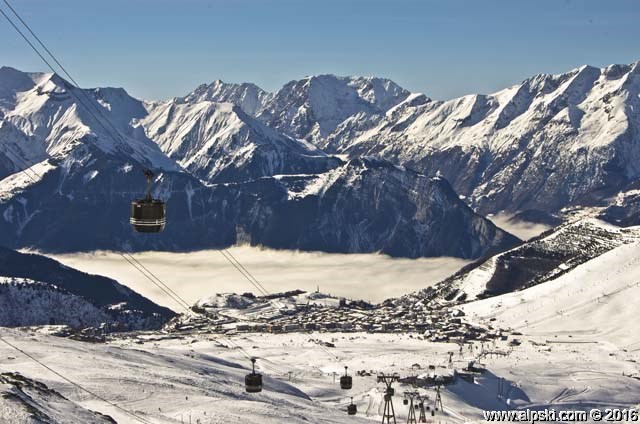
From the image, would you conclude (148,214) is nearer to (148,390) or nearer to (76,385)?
(76,385)

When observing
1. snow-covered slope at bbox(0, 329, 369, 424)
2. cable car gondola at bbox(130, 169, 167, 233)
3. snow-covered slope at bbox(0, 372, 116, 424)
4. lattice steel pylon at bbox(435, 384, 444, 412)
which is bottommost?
lattice steel pylon at bbox(435, 384, 444, 412)

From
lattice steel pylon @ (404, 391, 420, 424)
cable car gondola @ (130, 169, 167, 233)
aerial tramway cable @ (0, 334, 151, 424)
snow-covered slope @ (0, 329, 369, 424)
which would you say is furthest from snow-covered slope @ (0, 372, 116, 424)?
lattice steel pylon @ (404, 391, 420, 424)

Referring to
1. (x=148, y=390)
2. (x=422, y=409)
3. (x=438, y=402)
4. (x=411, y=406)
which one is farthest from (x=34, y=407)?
(x=438, y=402)

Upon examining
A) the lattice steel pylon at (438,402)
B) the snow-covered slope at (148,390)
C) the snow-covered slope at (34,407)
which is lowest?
the lattice steel pylon at (438,402)

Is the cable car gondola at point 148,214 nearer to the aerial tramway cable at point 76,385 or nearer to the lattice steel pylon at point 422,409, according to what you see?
the aerial tramway cable at point 76,385

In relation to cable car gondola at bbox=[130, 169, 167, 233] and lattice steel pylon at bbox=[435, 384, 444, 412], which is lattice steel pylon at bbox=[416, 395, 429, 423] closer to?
lattice steel pylon at bbox=[435, 384, 444, 412]

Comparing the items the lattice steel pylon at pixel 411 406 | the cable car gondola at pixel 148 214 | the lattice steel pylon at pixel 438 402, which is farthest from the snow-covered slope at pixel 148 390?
the cable car gondola at pixel 148 214

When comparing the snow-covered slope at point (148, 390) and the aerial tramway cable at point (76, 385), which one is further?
the snow-covered slope at point (148, 390)

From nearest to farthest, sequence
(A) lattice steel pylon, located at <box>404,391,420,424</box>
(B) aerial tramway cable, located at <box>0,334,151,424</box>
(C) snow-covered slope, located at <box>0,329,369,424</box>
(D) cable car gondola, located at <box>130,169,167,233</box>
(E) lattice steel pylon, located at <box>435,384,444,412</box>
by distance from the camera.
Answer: (D) cable car gondola, located at <box>130,169,167,233</box> → (B) aerial tramway cable, located at <box>0,334,151,424</box> → (C) snow-covered slope, located at <box>0,329,369,424</box> → (A) lattice steel pylon, located at <box>404,391,420,424</box> → (E) lattice steel pylon, located at <box>435,384,444,412</box>

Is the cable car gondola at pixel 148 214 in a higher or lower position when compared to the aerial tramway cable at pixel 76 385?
higher

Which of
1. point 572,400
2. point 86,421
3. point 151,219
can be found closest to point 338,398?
point 572,400

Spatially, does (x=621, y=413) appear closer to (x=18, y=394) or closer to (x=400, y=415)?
(x=400, y=415)

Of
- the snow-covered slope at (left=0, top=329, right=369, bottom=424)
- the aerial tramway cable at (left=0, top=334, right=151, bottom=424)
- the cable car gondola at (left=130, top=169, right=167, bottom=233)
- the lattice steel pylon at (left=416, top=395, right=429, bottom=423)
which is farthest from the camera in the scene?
the lattice steel pylon at (left=416, top=395, right=429, bottom=423)
